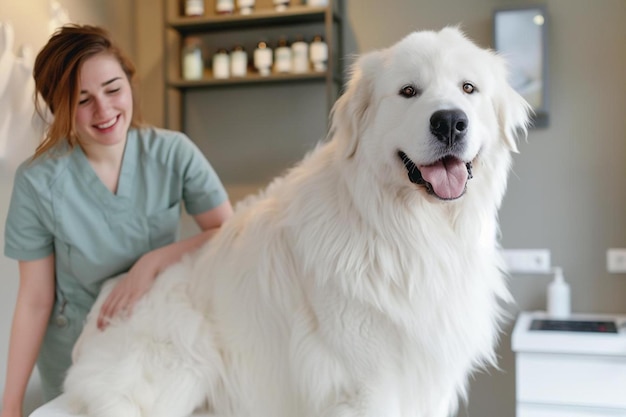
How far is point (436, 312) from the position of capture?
1.14 meters

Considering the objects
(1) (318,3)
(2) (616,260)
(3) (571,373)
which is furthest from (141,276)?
(2) (616,260)

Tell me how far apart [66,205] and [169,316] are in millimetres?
416

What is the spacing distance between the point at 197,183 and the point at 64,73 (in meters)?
0.42

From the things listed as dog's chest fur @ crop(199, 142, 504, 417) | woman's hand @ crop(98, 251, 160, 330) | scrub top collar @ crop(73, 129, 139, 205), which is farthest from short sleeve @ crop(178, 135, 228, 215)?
dog's chest fur @ crop(199, 142, 504, 417)

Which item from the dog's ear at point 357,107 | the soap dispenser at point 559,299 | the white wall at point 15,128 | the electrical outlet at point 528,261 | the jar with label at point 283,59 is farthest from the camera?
the jar with label at point 283,59

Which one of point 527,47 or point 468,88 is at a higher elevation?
point 527,47

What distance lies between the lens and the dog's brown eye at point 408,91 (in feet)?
3.73

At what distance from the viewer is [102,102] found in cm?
146

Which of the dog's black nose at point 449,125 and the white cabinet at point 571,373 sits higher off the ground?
the dog's black nose at point 449,125

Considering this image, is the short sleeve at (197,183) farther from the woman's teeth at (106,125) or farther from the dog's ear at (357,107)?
the dog's ear at (357,107)

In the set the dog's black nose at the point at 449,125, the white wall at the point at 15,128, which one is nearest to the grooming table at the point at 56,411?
the dog's black nose at the point at 449,125

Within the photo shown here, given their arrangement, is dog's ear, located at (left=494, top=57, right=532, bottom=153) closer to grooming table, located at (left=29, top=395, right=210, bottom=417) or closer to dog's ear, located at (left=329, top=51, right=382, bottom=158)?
dog's ear, located at (left=329, top=51, right=382, bottom=158)

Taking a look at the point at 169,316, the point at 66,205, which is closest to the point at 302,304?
the point at 169,316

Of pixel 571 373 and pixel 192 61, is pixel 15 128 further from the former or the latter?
pixel 571 373
